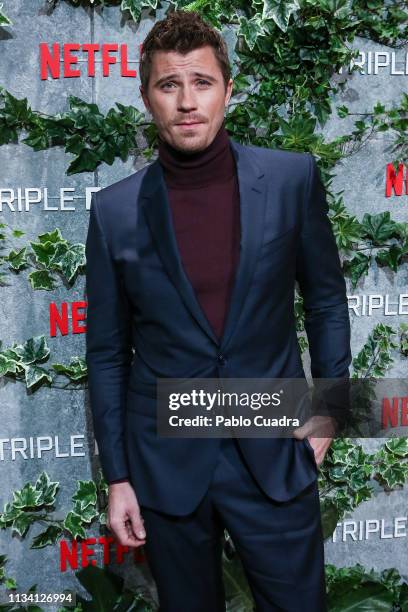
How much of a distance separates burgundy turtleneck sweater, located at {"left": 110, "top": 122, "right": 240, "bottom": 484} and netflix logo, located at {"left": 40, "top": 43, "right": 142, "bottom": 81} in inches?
31.0

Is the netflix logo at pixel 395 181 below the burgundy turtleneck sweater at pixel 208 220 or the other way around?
the other way around

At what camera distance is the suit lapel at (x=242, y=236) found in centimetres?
164

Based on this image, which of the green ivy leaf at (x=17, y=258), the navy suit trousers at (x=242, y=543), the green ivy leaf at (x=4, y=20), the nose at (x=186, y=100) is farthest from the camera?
the green ivy leaf at (x=17, y=258)

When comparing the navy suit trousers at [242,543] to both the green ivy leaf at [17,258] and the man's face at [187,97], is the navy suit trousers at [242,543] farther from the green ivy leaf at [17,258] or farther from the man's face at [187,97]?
the green ivy leaf at [17,258]

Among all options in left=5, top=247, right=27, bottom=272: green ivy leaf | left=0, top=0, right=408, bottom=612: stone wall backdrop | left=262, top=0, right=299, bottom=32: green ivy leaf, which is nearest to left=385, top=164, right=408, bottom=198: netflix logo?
left=0, top=0, right=408, bottom=612: stone wall backdrop

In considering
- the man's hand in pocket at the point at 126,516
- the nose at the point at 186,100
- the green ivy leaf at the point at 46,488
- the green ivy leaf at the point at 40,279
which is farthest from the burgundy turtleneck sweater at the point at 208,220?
A: the green ivy leaf at the point at 46,488

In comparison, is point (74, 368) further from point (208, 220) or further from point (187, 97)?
point (187, 97)

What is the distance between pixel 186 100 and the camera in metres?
1.61

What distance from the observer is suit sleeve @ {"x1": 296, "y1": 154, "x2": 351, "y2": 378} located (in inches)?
69.7

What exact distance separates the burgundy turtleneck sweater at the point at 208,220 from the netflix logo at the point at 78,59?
786mm

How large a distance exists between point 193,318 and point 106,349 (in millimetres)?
290

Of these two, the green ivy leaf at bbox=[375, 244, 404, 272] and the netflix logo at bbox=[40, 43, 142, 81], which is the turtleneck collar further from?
the green ivy leaf at bbox=[375, 244, 404, 272]

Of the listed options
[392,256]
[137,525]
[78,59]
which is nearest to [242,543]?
[137,525]

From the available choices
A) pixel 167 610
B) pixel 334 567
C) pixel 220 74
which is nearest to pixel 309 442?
pixel 167 610
